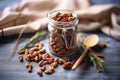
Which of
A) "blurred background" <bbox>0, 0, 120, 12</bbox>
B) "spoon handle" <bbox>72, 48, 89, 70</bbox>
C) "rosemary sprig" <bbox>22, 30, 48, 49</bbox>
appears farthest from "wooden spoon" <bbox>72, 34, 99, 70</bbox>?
"blurred background" <bbox>0, 0, 120, 12</bbox>

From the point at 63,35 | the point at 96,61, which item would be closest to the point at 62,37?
the point at 63,35

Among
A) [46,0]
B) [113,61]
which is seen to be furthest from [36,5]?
[113,61]

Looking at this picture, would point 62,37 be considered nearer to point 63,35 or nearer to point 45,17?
point 63,35

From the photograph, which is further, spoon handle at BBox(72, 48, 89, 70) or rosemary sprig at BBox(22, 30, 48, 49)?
rosemary sprig at BBox(22, 30, 48, 49)

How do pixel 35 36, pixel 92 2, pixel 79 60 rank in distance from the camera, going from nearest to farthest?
pixel 79 60 → pixel 35 36 → pixel 92 2

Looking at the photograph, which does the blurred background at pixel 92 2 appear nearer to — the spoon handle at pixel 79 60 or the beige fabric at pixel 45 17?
the beige fabric at pixel 45 17

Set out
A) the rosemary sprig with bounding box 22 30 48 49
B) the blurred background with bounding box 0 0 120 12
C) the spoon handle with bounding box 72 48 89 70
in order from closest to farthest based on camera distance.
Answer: the spoon handle with bounding box 72 48 89 70, the rosemary sprig with bounding box 22 30 48 49, the blurred background with bounding box 0 0 120 12

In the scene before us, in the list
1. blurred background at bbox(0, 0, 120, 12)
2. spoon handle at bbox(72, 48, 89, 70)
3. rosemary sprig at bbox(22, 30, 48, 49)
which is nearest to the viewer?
spoon handle at bbox(72, 48, 89, 70)

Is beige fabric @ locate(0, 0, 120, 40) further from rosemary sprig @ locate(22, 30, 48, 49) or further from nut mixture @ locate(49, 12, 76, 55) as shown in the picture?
nut mixture @ locate(49, 12, 76, 55)
